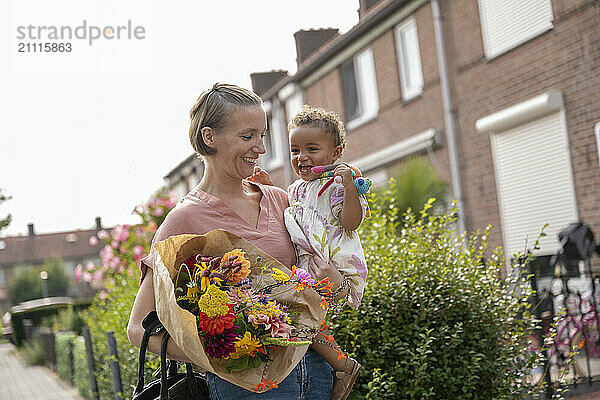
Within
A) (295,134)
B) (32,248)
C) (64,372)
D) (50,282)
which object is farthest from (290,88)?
(32,248)

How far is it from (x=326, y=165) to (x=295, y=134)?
0.57ft

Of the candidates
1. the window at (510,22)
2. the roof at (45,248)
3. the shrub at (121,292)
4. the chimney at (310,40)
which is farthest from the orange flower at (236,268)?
the roof at (45,248)

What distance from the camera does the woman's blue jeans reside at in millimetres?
2393

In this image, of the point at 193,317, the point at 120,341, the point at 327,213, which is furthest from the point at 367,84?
the point at 193,317

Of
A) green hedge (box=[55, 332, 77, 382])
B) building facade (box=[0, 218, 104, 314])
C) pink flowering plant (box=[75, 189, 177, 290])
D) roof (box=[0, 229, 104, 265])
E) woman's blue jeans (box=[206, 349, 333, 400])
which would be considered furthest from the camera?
roof (box=[0, 229, 104, 265])

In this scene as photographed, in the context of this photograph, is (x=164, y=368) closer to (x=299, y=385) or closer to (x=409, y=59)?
(x=299, y=385)

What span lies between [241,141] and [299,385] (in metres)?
0.80

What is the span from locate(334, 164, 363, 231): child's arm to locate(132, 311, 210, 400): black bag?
0.76 meters

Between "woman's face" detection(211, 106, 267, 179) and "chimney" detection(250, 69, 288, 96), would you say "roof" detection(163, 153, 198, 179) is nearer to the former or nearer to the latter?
"chimney" detection(250, 69, 288, 96)

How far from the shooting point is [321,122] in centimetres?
304

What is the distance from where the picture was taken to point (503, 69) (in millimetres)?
13703

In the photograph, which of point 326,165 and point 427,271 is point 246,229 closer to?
point 326,165

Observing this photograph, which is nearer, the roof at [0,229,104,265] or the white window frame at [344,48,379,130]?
the white window frame at [344,48,379,130]

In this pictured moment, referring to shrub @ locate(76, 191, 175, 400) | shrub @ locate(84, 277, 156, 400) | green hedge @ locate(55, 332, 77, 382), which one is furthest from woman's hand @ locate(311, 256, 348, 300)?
green hedge @ locate(55, 332, 77, 382)
